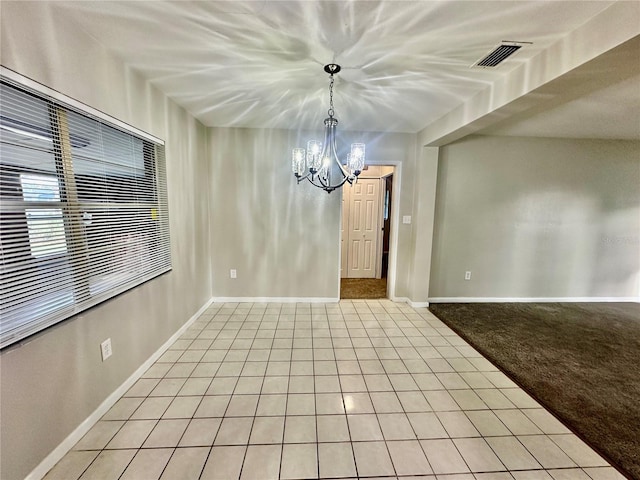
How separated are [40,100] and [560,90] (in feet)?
9.98

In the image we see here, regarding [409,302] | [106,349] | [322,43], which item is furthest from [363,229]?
[106,349]

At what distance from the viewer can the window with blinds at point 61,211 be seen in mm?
1211

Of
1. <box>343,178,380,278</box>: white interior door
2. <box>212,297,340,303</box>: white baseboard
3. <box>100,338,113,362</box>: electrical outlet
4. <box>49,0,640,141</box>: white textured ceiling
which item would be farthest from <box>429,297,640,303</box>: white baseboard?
<box>100,338,113,362</box>: electrical outlet

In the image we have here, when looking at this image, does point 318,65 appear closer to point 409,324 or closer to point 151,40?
point 151,40

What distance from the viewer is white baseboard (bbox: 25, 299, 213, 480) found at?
1.36 m

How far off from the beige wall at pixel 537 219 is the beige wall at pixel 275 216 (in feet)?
2.15

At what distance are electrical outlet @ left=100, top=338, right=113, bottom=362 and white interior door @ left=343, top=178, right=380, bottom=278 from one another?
154 inches

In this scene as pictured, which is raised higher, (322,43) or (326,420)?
(322,43)

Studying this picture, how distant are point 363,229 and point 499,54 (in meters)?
3.56

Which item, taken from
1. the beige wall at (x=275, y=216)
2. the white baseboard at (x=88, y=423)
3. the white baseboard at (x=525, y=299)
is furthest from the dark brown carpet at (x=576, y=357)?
the white baseboard at (x=88, y=423)

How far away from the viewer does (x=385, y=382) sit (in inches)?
83.6

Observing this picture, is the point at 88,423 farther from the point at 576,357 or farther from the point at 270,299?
the point at 576,357

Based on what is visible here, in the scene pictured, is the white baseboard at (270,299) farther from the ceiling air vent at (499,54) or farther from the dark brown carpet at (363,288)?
the ceiling air vent at (499,54)

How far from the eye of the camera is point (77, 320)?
1.57 metres
